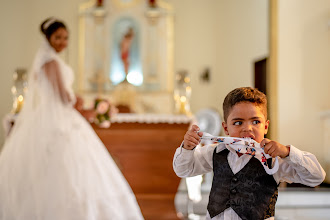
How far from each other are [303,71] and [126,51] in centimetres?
501

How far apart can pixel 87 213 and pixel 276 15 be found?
5906 millimetres

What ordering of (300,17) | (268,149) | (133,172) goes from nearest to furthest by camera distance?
(268,149)
(133,172)
(300,17)

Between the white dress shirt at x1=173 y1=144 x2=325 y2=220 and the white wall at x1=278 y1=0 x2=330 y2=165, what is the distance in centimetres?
587

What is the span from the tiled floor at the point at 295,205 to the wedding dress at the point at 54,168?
1326 mm

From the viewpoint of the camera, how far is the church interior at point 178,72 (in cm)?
543

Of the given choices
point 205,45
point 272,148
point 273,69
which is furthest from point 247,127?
point 205,45

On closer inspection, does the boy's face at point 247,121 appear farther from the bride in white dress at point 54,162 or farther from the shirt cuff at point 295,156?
the bride in white dress at point 54,162

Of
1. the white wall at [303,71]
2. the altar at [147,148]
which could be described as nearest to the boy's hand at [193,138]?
the altar at [147,148]

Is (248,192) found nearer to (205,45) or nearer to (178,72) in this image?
(178,72)

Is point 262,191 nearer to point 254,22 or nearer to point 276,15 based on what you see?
point 276,15

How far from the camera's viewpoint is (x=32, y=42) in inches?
424

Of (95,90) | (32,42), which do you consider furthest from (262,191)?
(32,42)

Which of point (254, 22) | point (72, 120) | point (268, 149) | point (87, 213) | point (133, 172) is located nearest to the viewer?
point (268, 149)

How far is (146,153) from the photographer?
545cm
